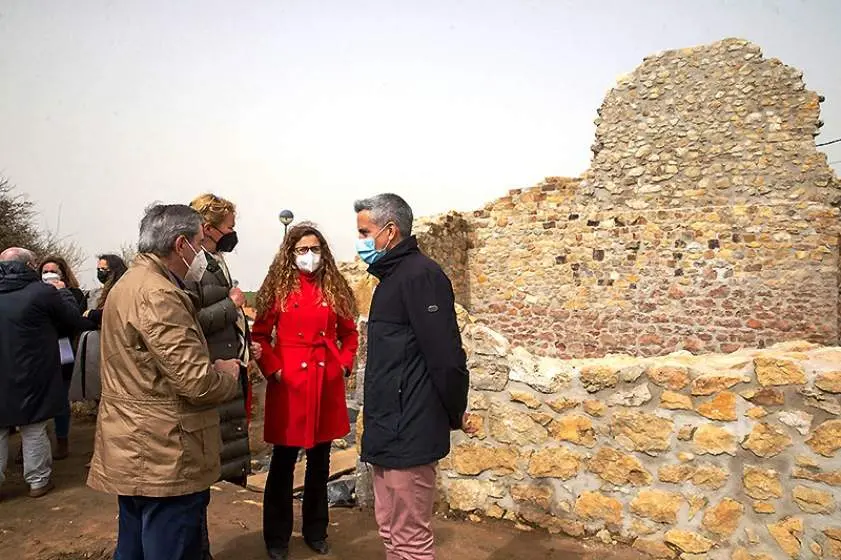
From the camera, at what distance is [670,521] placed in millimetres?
3160

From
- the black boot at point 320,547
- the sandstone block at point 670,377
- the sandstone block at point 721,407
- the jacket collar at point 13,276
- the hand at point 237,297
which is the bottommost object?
the black boot at point 320,547

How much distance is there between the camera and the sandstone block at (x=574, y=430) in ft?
11.1

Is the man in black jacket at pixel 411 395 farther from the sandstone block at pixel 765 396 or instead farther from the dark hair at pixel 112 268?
the dark hair at pixel 112 268

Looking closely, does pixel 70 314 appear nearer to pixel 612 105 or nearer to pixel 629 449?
pixel 629 449

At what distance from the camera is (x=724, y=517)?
302 centimetres

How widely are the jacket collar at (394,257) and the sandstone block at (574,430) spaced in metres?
1.51

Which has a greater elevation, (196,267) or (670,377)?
(196,267)

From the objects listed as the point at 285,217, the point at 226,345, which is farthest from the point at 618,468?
the point at 285,217

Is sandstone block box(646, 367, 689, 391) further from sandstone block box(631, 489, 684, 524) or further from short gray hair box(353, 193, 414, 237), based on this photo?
short gray hair box(353, 193, 414, 237)

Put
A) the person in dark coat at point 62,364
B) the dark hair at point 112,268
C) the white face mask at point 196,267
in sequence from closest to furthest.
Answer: the white face mask at point 196,267 < the dark hair at point 112,268 < the person in dark coat at point 62,364

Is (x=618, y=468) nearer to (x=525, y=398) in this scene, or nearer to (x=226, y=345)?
(x=525, y=398)

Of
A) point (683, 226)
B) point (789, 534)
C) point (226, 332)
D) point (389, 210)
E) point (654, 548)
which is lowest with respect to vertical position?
point (654, 548)

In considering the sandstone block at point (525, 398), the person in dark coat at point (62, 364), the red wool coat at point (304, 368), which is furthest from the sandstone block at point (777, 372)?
the person in dark coat at point (62, 364)

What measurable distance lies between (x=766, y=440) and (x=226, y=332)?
2.68 m
